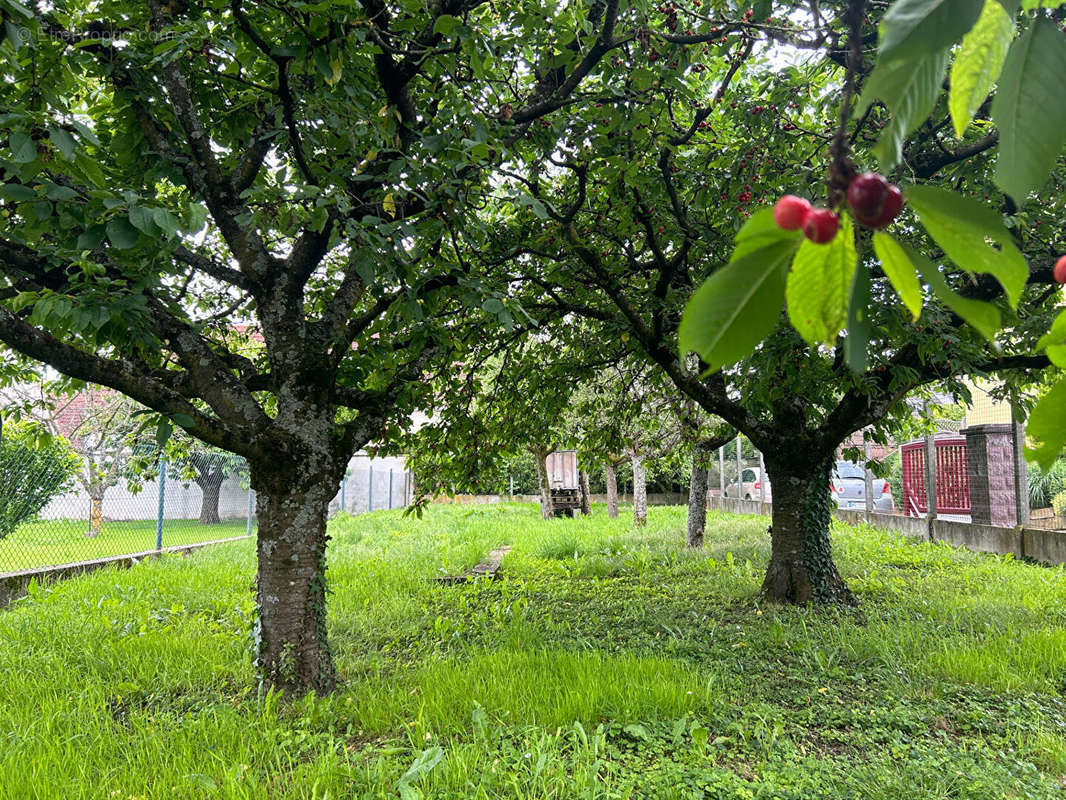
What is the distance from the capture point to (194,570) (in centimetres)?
782

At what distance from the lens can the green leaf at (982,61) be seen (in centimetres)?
53

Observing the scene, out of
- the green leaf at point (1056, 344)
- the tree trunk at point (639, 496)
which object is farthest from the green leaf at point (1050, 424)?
the tree trunk at point (639, 496)

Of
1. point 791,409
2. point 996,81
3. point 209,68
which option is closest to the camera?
point 996,81

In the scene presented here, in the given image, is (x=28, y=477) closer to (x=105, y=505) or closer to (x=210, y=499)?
(x=105, y=505)

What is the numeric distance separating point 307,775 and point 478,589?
14.2ft

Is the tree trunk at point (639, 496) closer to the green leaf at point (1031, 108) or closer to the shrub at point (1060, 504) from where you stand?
the shrub at point (1060, 504)

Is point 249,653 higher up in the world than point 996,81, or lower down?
lower down

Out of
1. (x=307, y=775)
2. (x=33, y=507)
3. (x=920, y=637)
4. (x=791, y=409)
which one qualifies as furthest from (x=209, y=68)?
(x=33, y=507)

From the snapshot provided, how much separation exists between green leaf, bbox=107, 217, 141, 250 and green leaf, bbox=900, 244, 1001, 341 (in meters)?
2.22

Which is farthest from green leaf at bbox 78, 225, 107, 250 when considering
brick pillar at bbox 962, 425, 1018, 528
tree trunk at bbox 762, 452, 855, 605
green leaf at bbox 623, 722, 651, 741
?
brick pillar at bbox 962, 425, 1018, 528

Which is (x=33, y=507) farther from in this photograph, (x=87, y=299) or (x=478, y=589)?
(x=87, y=299)

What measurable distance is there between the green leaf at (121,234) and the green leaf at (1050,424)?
7.56 feet

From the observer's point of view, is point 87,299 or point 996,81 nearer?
point 996,81

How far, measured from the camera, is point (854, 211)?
0.47 metres
